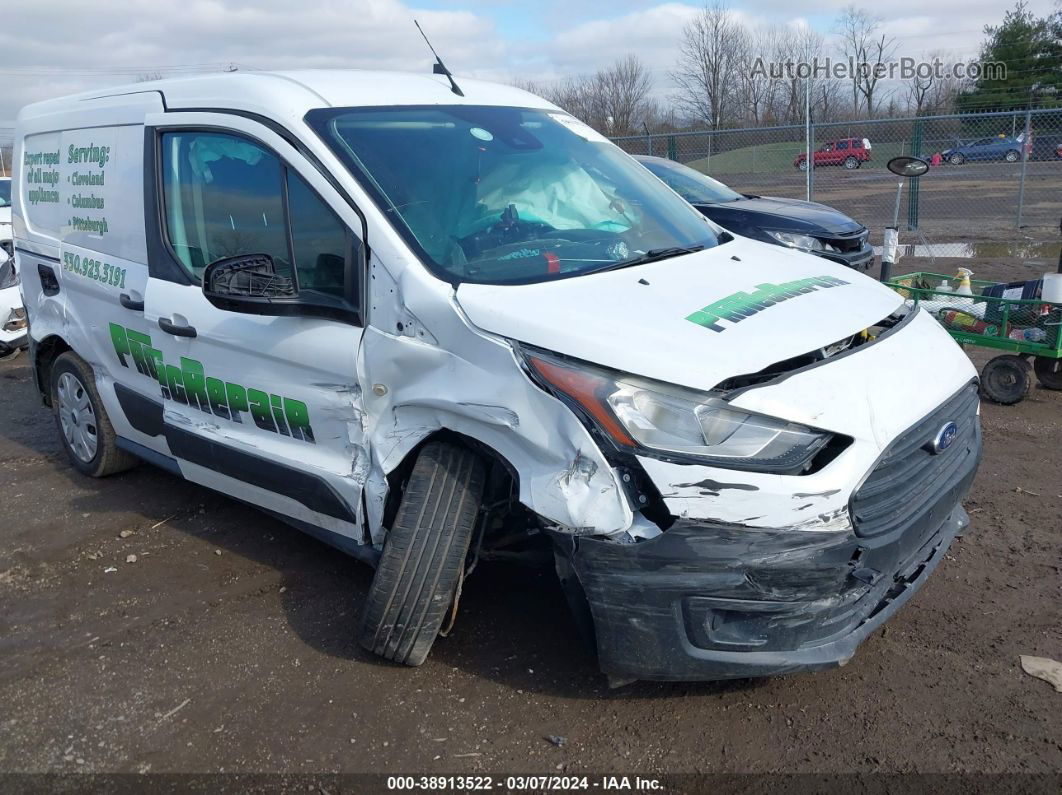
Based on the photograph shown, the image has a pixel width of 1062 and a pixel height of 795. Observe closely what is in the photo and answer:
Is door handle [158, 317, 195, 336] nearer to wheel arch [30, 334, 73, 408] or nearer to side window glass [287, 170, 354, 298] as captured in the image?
side window glass [287, 170, 354, 298]

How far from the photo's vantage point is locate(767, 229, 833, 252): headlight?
8.34 meters

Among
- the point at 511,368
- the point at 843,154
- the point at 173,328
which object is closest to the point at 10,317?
the point at 173,328

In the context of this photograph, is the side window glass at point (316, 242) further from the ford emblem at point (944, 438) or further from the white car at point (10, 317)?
the white car at point (10, 317)

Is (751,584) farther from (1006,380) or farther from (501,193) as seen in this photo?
(1006,380)

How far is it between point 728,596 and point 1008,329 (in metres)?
4.36

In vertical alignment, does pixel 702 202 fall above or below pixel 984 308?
above

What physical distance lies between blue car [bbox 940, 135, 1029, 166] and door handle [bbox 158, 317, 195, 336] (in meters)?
22.0

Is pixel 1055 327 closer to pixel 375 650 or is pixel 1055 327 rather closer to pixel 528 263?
pixel 528 263

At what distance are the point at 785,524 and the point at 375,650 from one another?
150cm

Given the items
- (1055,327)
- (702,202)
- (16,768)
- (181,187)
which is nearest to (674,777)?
(16,768)

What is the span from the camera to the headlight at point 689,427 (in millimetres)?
2502

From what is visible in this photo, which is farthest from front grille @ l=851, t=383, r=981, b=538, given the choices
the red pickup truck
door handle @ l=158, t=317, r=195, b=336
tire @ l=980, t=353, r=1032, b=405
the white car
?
the red pickup truck

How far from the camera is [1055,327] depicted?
225 inches

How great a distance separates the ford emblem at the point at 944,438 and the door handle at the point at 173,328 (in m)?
2.87
